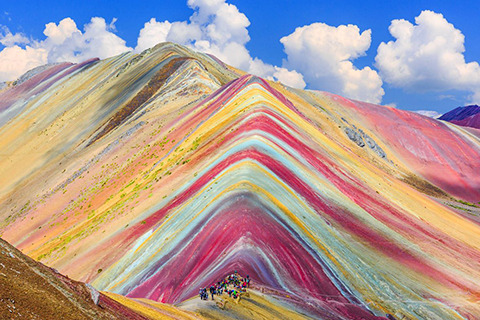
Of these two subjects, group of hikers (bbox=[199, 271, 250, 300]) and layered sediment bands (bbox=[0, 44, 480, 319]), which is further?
layered sediment bands (bbox=[0, 44, 480, 319])

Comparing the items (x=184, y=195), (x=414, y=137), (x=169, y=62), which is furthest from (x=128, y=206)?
(x=414, y=137)

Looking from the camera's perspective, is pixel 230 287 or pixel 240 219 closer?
pixel 230 287

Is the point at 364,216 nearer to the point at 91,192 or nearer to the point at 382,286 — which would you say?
the point at 382,286

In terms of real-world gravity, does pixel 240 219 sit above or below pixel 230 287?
above

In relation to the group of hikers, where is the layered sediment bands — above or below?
above
